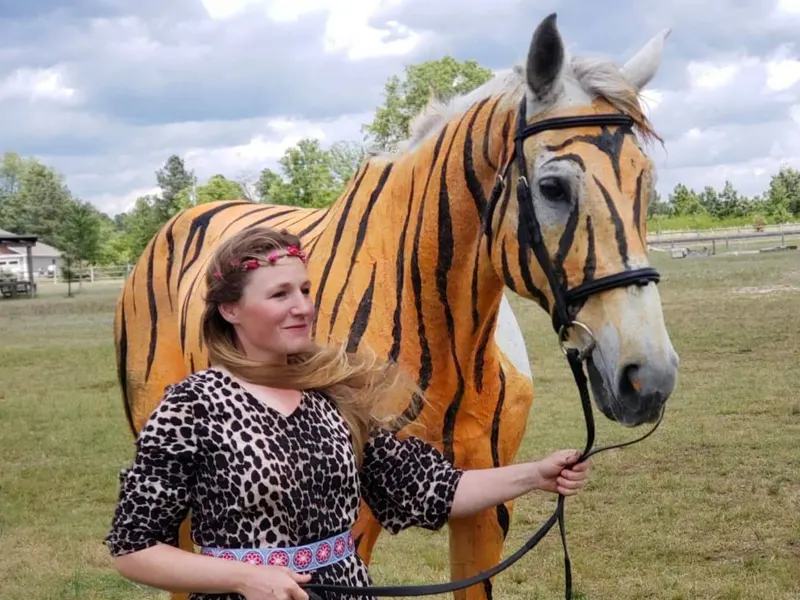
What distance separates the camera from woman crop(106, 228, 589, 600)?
1.96 meters

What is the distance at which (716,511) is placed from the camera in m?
6.04

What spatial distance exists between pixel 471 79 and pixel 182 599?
33.9m

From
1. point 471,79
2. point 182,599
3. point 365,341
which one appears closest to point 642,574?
point 182,599

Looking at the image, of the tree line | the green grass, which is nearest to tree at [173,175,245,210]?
the tree line

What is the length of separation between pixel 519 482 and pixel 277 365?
75 cm

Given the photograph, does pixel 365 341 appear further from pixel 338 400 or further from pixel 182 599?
pixel 182 599

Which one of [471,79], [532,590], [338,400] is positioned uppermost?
[471,79]

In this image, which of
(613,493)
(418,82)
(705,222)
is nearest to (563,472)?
(613,493)

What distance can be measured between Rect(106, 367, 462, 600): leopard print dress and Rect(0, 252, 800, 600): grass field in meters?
3.18

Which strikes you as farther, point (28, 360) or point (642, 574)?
point (28, 360)

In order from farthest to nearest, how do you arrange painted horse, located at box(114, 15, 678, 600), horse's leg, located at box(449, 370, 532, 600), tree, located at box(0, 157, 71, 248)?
tree, located at box(0, 157, 71, 248)
horse's leg, located at box(449, 370, 532, 600)
painted horse, located at box(114, 15, 678, 600)

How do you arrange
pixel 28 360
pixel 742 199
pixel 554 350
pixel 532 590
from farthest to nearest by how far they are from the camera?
pixel 742 199
pixel 28 360
pixel 554 350
pixel 532 590

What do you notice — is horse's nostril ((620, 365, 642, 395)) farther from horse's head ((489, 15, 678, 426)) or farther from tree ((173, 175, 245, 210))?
tree ((173, 175, 245, 210))

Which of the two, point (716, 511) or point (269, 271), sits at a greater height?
point (269, 271)
